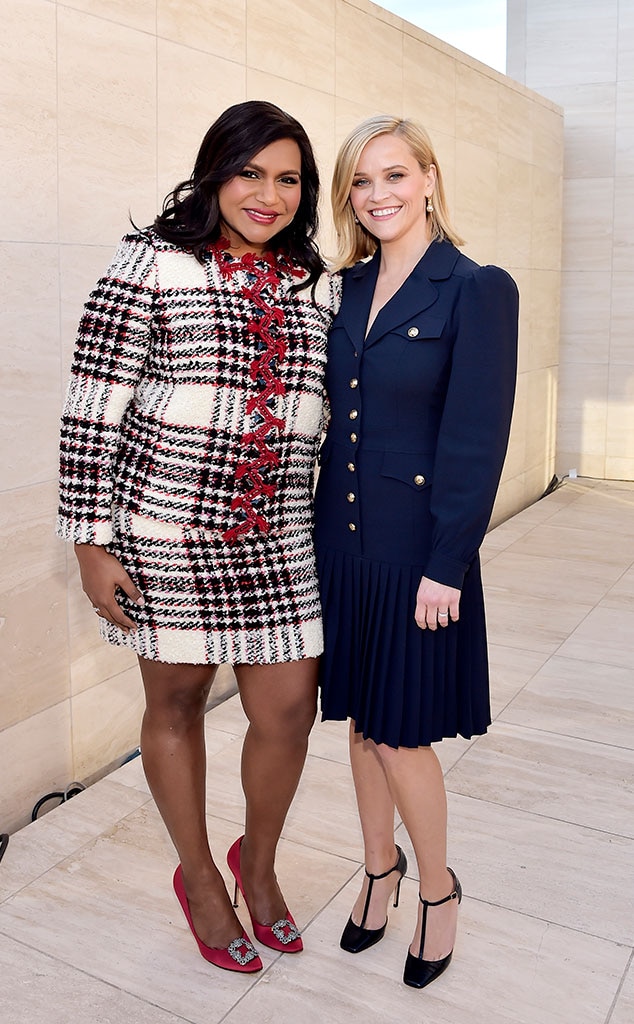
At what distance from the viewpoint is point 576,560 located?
479 centimetres

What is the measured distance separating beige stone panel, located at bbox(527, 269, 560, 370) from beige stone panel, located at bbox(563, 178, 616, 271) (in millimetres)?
311

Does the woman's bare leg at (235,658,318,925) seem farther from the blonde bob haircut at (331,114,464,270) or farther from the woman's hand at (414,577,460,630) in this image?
the blonde bob haircut at (331,114,464,270)

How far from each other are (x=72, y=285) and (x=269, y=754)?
1.28 metres

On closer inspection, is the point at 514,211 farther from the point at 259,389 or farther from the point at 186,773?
the point at 186,773

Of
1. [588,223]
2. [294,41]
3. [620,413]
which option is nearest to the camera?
[294,41]

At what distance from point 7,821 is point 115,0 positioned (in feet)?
6.62

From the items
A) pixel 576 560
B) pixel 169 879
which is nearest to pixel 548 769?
pixel 169 879

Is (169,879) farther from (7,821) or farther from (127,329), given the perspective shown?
(127,329)

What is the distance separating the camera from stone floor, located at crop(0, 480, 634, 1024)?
71.8 inches

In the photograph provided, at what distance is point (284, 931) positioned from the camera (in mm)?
1953

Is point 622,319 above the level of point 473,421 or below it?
above

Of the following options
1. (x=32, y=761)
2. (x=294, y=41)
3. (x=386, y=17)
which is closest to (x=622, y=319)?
(x=386, y=17)

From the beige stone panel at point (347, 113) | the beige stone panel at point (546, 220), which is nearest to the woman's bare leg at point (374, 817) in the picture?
the beige stone panel at point (347, 113)

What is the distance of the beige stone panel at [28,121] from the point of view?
2.26 meters
